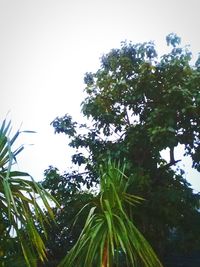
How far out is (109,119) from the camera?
8797mm

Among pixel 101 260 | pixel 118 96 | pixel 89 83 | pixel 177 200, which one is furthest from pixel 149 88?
pixel 101 260

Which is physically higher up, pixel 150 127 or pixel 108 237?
pixel 150 127

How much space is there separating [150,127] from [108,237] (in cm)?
450

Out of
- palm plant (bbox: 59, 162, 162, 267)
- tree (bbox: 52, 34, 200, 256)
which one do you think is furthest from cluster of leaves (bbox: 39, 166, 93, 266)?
palm plant (bbox: 59, 162, 162, 267)

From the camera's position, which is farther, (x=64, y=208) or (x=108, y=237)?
(x=64, y=208)

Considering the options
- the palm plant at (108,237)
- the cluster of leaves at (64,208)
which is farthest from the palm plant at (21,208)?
the cluster of leaves at (64,208)

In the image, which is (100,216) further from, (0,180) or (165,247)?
(165,247)

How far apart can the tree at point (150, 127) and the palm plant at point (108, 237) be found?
11.3ft

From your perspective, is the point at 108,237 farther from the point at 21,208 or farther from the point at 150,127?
the point at 150,127

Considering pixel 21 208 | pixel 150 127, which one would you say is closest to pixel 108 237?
pixel 21 208

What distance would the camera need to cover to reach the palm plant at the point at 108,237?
368 centimetres

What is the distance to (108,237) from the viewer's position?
3.71 metres

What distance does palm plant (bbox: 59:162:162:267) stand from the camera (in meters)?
3.68

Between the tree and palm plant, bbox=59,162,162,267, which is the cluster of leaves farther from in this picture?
palm plant, bbox=59,162,162,267
